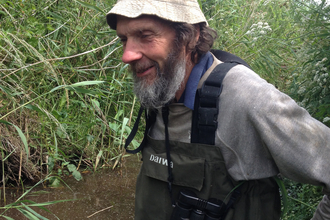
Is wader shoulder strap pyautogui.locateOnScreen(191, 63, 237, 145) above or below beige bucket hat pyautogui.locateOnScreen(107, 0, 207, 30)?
below

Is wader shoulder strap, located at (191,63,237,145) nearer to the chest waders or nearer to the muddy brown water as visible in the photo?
the chest waders

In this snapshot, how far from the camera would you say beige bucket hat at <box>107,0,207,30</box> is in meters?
1.82

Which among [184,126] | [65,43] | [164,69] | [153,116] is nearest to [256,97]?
[184,126]

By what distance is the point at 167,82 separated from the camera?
6.41 feet

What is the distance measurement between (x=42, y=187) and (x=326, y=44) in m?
2.46

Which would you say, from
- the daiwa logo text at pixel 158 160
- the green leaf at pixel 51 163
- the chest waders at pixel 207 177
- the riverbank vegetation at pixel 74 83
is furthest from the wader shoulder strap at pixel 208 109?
the green leaf at pixel 51 163

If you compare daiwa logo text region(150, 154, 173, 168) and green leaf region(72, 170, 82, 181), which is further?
green leaf region(72, 170, 82, 181)

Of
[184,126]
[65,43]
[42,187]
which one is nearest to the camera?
[184,126]

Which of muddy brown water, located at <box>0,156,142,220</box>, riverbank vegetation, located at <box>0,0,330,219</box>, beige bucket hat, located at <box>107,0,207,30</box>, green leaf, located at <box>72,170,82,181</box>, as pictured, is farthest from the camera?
green leaf, located at <box>72,170,82,181</box>

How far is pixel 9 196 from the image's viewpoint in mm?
2734

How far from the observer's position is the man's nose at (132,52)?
75.7 inches

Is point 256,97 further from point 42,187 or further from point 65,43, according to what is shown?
point 65,43

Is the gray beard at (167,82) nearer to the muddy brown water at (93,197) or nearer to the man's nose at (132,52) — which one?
the man's nose at (132,52)

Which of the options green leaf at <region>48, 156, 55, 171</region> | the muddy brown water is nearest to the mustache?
the muddy brown water
